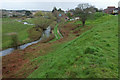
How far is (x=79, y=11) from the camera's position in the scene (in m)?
38.8

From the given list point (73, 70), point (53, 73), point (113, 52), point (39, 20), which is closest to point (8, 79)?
point (53, 73)

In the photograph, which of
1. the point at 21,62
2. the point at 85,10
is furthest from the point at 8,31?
the point at 85,10

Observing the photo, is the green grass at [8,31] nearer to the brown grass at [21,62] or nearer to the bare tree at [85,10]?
the brown grass at [21,62]

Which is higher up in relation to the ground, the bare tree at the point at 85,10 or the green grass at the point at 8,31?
the bare tree at the point at 85,10

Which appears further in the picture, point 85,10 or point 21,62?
point 85,10

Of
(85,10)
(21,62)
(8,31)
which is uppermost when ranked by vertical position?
(85,10)

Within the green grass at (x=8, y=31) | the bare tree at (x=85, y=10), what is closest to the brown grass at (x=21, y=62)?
the green grass at (x=8, y=31)

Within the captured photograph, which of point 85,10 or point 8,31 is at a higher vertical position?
point 85,10

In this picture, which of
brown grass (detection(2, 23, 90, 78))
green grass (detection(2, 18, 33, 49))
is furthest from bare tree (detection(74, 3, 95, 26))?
green grass (detection(2, 18, 33, 49))

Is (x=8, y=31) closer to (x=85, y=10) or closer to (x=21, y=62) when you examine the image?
(x=21, y=62)

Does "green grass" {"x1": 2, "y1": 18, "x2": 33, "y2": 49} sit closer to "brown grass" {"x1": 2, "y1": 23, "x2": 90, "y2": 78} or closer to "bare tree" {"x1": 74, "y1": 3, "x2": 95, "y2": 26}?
"brown grass" {"x1": 2, "y1": 23, "x2": 90, "y2": 78}

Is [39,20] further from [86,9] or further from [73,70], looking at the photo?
[73,70]

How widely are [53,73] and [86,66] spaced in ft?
8.64

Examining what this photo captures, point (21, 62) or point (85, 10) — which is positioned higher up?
point (85, 10)
